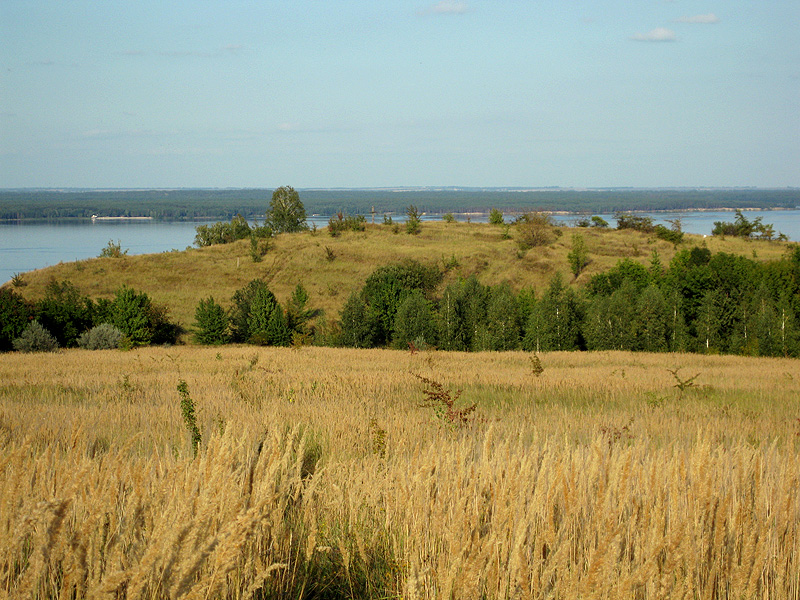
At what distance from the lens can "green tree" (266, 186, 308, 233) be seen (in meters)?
93.9

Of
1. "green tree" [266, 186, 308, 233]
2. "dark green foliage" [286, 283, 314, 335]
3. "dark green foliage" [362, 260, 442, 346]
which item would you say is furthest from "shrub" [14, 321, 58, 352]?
"green tree" [266, 186, 308, 233]

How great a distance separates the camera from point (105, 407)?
7.33 m

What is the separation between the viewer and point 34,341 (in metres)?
27.3

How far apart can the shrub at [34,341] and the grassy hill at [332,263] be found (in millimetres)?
21596

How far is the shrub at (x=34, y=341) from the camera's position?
26969 millimetres

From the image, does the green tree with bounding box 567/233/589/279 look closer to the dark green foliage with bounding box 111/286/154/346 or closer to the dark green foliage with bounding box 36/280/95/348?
the dark green foliage with bounding box 111/286/154/346

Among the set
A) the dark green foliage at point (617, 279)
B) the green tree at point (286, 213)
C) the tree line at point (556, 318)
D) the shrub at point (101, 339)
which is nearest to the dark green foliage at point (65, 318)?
the shrub at point (101, 339)

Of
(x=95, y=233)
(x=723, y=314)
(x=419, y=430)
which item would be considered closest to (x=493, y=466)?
(x=419, y=430)

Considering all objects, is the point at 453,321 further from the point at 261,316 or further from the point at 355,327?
the point at 261,316

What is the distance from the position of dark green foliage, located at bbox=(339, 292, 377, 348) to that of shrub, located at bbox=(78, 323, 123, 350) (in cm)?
1476

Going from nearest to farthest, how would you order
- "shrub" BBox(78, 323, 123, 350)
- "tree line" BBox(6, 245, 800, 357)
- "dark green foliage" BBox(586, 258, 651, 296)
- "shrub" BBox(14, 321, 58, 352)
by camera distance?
"shrub" BBox(14, 321, 58, 352) → "shrub" BBox(78, 323, 123, 350) → "tree line" BBox(6, 245, 800, 357) → "dark green foliage" BBox(586, 258, 651, 296)

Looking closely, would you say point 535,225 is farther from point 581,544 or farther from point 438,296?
point 581,544

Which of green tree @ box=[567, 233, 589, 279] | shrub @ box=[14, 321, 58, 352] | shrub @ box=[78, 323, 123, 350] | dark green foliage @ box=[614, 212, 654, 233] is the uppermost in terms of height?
dark green foliage @ box=[614, 212, 654, 233]

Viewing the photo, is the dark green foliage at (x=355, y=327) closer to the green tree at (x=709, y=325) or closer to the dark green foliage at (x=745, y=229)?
the green tree at (x=709, y=325)
